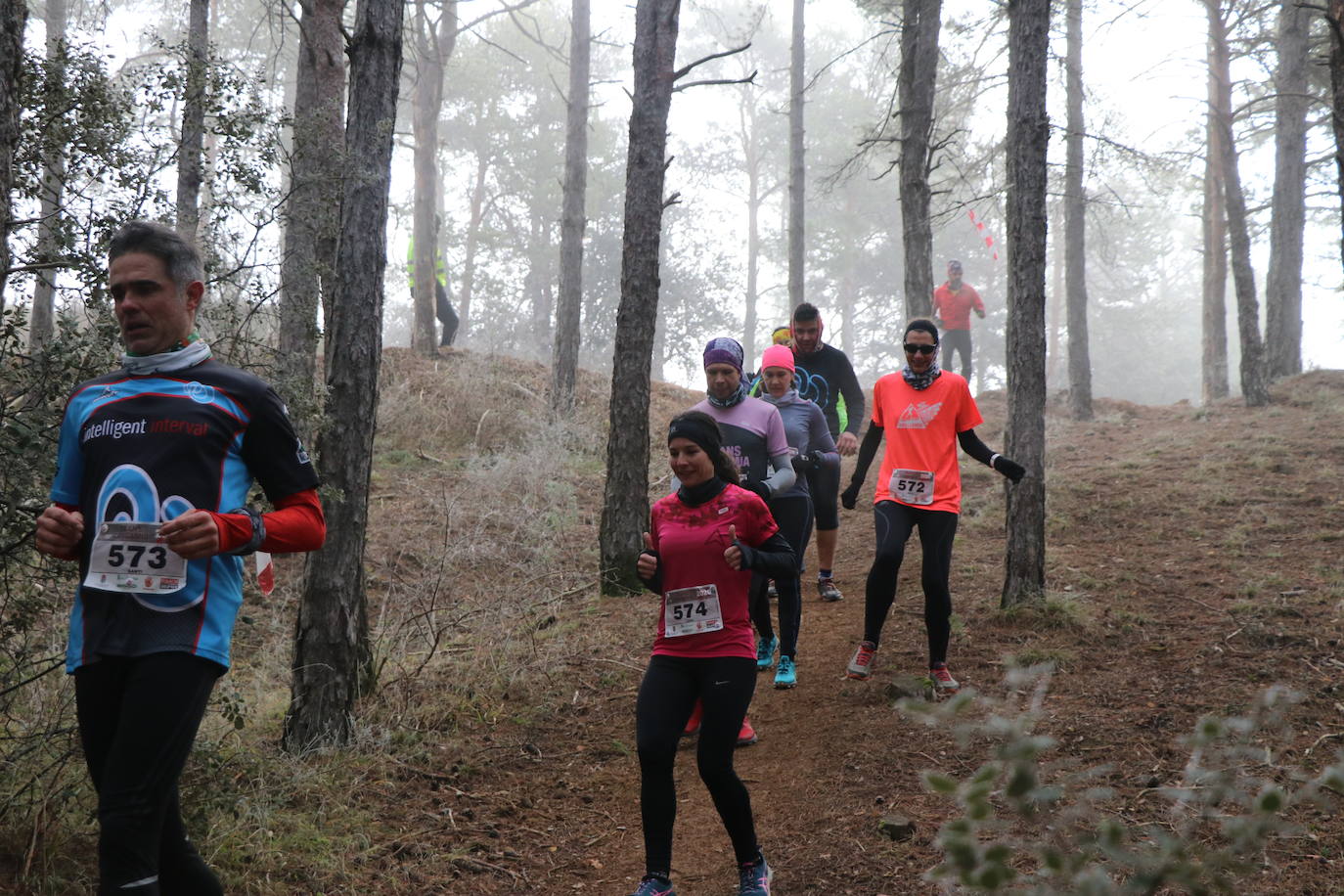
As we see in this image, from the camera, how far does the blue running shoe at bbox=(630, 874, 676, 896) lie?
361cm

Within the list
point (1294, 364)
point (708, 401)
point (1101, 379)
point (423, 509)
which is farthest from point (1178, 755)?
point (1101, 379)

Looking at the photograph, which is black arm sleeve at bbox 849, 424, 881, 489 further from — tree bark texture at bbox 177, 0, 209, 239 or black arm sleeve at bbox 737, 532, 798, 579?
tree bark texture at bbox 177, 0, 209, 239

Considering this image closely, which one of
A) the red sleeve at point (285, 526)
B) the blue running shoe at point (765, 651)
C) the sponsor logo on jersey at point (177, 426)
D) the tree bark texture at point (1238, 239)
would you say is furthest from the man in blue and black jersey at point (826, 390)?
the tree bark texture at point (1238, 239)

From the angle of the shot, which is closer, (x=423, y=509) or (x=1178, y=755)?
(x=1178, y=755)

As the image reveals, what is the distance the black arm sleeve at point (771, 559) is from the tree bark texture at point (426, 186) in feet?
44.9

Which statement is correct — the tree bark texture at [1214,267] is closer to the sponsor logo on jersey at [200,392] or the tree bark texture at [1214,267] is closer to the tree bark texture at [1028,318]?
the tree bark texture at [1028,318]

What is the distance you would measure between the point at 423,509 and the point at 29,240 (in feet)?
23.1

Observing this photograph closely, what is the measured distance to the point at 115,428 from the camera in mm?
2635

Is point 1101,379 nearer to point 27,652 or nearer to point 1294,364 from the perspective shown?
point 1294,364

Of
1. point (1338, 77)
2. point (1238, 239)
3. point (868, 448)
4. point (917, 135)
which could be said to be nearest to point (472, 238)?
point (917, 135)

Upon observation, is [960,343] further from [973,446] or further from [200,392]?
[200,392]

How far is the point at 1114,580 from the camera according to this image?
323 inches

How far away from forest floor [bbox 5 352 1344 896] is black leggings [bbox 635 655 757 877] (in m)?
0.56

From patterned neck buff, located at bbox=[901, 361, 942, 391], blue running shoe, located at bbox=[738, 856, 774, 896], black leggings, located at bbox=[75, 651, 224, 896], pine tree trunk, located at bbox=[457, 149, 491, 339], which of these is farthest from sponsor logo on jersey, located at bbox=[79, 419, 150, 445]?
pine tree trunk, located at bbox=[457, 149, 491, 339]
